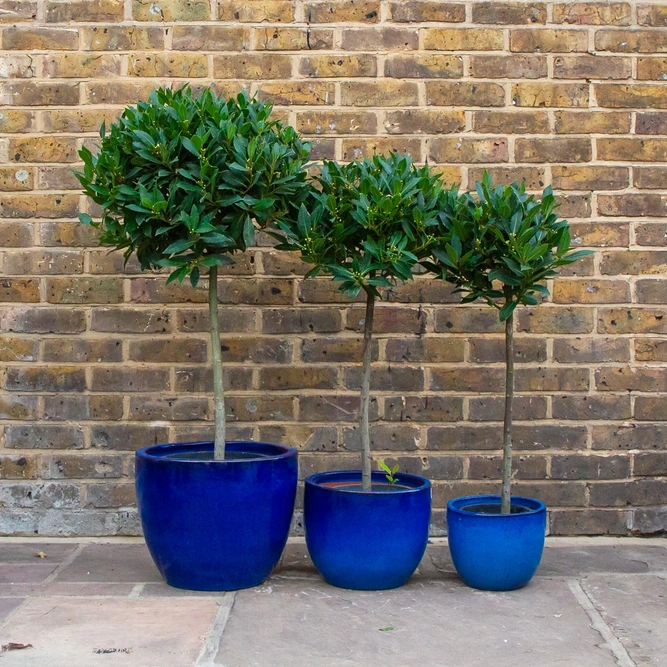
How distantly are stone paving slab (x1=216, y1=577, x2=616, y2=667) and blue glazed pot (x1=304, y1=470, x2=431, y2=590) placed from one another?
65 millimetres

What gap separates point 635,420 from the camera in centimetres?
397

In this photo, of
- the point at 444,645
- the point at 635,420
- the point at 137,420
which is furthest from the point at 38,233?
the point at 635,420

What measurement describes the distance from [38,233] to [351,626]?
222 cm

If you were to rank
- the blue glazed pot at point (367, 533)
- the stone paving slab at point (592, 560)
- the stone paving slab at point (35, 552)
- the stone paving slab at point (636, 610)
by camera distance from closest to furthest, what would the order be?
the stone paving slab at point (636, 610)
the blue glazed pot at point (367, 533)
the stone paving slab at point (592, 560)
the stone paving slab at point (35, 552)

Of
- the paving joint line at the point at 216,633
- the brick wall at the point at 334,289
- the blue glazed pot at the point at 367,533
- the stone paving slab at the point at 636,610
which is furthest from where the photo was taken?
the brick wall at the point at 334,289

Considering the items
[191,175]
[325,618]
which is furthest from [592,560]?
[191,175]

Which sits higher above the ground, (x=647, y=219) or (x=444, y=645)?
(x=647, y=219)

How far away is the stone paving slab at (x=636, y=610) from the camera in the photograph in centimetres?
266

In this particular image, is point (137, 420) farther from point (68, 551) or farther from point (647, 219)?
point (647, 219)

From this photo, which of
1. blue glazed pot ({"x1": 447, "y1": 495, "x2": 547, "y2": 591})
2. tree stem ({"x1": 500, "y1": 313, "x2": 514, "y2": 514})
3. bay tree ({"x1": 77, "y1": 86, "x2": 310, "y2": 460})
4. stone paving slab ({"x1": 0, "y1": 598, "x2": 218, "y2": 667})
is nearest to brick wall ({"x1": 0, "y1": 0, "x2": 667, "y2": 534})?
tree stem ({"x1": 500, "y1": 313, "x2": 514, "y2": 514})

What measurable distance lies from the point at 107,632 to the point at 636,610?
1.74m

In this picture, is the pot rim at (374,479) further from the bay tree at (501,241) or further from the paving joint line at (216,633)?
the bay tree at (501,241)

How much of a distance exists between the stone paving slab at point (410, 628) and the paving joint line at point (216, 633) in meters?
0.02

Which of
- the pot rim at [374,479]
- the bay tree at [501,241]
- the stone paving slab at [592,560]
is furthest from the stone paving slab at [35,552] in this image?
the bay tree at [501,241]
